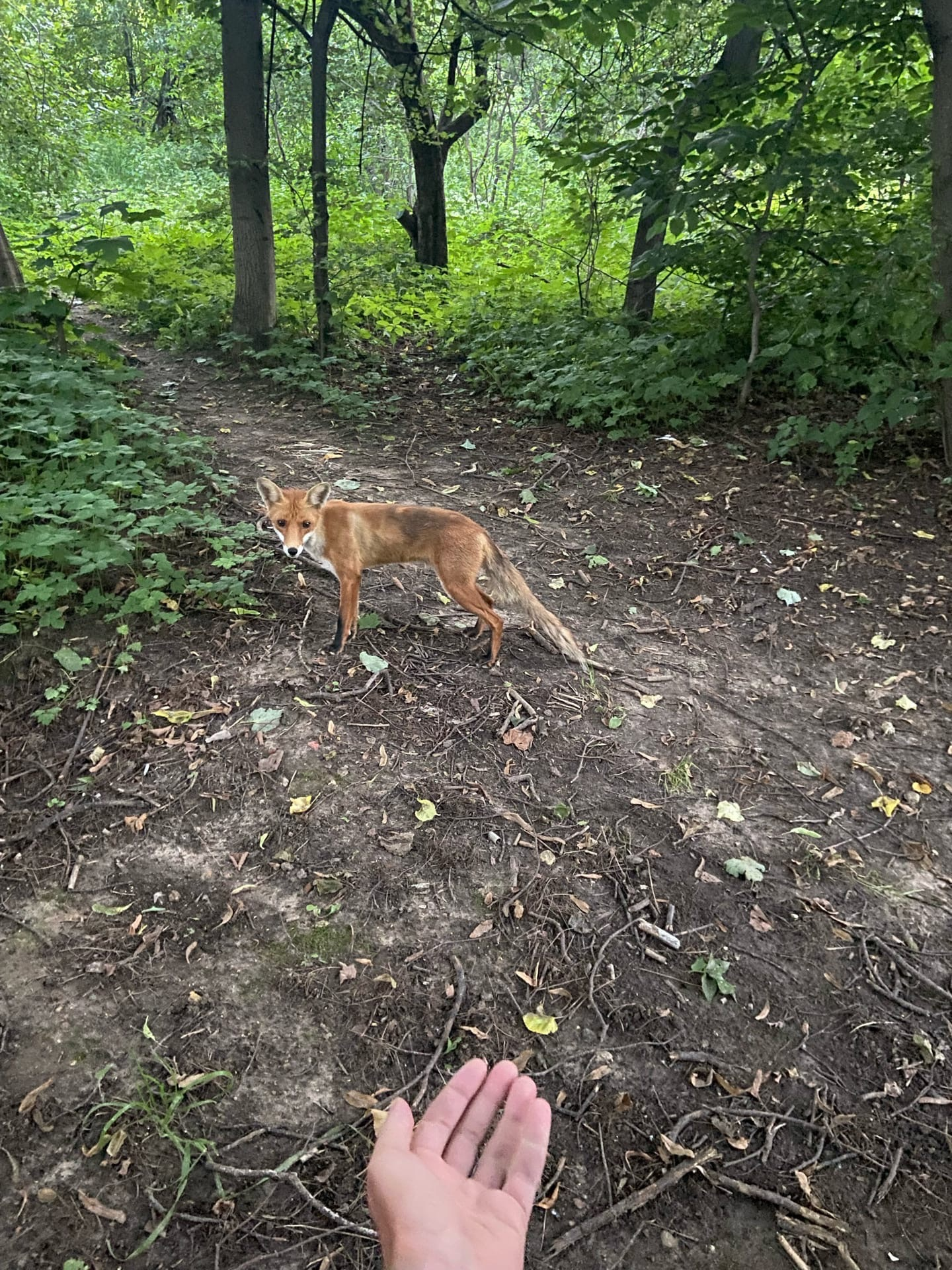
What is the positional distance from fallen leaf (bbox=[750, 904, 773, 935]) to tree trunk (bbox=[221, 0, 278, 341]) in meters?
10.5

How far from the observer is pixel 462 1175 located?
1963mm

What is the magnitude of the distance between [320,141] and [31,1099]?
1069 centimetres

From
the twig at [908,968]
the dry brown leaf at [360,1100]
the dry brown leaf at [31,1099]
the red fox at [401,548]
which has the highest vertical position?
the red fox at [401,548]

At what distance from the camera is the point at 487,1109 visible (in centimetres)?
207

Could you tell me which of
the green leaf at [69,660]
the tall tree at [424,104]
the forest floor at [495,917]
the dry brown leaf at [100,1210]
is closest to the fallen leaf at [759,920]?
the forest floor at [495,917]

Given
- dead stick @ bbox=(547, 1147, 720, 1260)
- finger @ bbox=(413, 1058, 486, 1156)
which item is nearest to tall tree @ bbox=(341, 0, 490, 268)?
finger @ bbox=(413, 1058, 486, 1156)

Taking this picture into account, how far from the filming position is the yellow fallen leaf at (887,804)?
371 cm

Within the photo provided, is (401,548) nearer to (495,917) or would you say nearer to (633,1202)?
(495,917)

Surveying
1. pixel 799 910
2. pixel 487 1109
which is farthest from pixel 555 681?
pixel 487 1109

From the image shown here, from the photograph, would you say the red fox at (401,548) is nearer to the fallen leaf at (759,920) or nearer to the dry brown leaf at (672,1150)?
the fallen leaf at (759,920)

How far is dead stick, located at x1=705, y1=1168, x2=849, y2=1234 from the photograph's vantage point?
7.09 ft

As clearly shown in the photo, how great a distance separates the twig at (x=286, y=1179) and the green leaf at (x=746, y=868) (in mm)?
2108

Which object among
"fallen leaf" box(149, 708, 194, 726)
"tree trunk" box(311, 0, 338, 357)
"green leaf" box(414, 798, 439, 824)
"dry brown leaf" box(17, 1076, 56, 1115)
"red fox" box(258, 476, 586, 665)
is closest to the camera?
"dry brown leaf" box(17, 1076, 56, 1115)

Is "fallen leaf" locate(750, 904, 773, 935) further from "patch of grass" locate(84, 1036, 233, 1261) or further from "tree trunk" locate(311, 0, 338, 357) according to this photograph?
"tree trunk" locate(311, 0, 338, 357)
